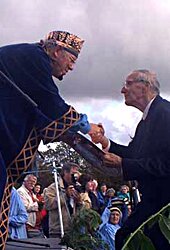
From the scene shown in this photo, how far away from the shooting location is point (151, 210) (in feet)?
12.2

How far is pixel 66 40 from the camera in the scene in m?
3.18

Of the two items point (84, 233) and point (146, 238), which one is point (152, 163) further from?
point (146, 238)

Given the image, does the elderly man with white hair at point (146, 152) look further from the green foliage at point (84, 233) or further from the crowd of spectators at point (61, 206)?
the crowd of spectators at point (61, 206)

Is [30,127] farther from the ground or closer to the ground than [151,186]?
farther from the ground

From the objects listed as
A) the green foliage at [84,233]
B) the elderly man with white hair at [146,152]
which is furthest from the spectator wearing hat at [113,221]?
the elderly man with white hair at [146,152]

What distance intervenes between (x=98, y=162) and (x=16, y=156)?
0.62m

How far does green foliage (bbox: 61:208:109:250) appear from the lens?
436cm

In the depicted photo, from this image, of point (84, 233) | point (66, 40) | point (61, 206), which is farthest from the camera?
point (61, 206)

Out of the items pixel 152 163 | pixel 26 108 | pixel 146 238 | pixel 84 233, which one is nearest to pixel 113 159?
pixel 152 163

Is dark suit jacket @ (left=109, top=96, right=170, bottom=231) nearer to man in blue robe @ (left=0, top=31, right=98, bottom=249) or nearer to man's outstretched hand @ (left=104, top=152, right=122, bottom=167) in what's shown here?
man's outstretched hand @ (left=104, top=152, right=122, bottom=167)

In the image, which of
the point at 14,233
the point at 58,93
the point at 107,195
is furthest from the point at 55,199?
the point at 58,93

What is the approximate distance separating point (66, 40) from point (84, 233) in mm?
1778

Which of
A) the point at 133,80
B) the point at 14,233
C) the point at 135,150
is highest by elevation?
the point at 133,80

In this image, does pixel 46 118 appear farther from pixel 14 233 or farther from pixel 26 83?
pixel 14 233
